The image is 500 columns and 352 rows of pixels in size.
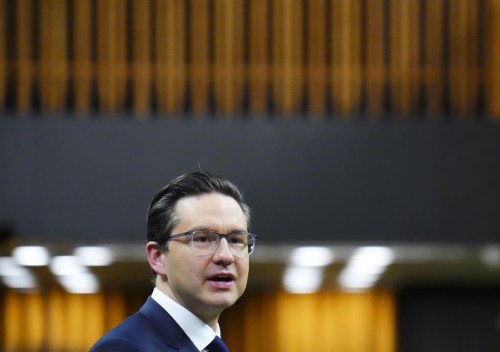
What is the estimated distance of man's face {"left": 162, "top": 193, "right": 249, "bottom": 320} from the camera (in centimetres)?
254

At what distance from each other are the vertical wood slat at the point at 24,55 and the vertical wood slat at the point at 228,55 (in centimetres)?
144

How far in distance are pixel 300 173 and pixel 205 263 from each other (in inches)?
242

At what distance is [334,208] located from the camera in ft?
28.6

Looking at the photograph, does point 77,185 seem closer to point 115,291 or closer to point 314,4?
point 314,4

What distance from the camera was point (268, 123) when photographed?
8.73 metres

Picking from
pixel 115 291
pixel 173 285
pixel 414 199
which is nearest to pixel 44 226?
pixel 414 199

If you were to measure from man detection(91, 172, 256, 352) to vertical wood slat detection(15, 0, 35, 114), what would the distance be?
656cm

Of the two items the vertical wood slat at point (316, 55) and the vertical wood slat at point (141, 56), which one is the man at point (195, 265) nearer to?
the vertical wood slat at point (141, 56)

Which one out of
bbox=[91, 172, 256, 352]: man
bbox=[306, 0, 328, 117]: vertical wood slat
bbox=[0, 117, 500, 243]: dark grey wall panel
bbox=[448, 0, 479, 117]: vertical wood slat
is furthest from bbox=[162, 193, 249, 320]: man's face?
bbox=[448, 0, 479, 117]: vertical wood slat

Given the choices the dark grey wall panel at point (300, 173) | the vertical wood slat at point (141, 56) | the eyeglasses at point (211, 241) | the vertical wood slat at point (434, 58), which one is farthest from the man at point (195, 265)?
the vertical wood slat at point (434, 58)

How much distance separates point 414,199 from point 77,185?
97.6 inches

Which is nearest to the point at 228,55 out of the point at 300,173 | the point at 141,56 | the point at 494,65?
the point at 141,56

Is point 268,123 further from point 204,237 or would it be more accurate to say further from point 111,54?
point 204,237

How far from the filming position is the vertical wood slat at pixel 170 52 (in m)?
9.21
